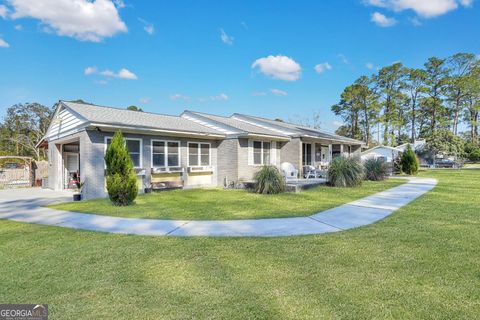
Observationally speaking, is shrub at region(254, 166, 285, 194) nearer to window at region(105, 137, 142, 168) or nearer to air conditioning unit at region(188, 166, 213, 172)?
air conditioning unit at region(188, 166, 213, 172)

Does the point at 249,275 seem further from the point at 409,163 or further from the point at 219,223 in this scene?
the point at 409,163

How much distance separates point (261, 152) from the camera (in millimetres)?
17375

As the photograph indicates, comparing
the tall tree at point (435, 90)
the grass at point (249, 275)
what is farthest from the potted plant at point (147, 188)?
the tall tree at point (435, 90)

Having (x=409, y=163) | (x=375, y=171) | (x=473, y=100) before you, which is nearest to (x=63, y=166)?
(x=375, y=171)

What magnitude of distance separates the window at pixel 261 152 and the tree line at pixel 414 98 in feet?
117

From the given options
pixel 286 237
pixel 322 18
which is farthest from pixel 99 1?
pixel 286 237

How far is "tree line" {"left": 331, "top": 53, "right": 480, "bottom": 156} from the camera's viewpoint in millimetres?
45156

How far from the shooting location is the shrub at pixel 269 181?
480 inches

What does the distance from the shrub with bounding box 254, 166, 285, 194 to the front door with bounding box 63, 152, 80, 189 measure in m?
10.3

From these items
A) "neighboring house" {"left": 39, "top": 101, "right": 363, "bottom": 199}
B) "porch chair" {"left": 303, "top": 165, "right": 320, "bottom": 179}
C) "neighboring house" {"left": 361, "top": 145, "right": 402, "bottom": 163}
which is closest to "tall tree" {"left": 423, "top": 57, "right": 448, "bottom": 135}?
"neighboring house" {"left": 361, "top": 145, "right": 402, "bottom": 163}

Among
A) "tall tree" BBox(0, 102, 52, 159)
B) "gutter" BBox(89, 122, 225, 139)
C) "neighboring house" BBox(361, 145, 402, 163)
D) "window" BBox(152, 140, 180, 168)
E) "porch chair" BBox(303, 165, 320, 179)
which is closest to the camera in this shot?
"gutter" BBox(89, 122, 225, 139)

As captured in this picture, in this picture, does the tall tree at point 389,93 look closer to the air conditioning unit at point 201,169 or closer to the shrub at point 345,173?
the shrub at point 345,173

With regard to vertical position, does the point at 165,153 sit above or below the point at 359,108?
below

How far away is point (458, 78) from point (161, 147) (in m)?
51.2
